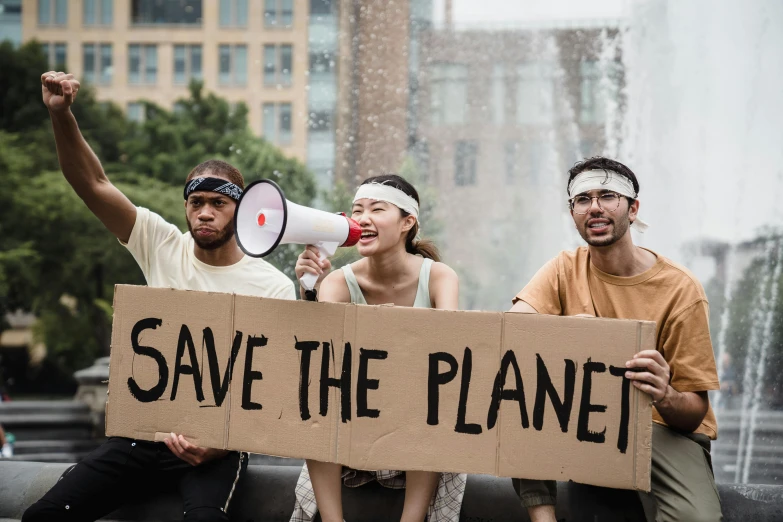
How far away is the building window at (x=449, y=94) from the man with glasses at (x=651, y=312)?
69.7 ft

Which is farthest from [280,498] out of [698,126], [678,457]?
[698,126]

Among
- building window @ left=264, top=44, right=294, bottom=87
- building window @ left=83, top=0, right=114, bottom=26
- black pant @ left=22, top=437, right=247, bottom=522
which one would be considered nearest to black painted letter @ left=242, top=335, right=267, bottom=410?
black pant @ left=22, top=437, right=247, bottom=522

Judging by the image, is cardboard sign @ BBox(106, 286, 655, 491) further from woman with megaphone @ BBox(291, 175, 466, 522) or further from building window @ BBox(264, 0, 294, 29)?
building window @ BBox(264, 0, 294, 29)

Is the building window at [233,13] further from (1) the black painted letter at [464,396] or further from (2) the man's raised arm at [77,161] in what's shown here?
(1) the black painted letter at [464,396]

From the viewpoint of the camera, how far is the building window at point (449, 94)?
80.2ft

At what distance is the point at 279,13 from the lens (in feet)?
135

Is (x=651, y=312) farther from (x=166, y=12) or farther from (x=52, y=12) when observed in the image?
(x=52, y=12)

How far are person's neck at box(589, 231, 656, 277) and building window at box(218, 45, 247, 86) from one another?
40660 mm

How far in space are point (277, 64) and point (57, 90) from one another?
39.5 metres

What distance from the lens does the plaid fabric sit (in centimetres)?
303

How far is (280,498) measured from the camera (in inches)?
129

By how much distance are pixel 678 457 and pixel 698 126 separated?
40.0 feet

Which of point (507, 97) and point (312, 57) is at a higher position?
point (312, 57)

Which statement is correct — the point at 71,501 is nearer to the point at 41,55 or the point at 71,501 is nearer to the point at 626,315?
the point at 626,315
